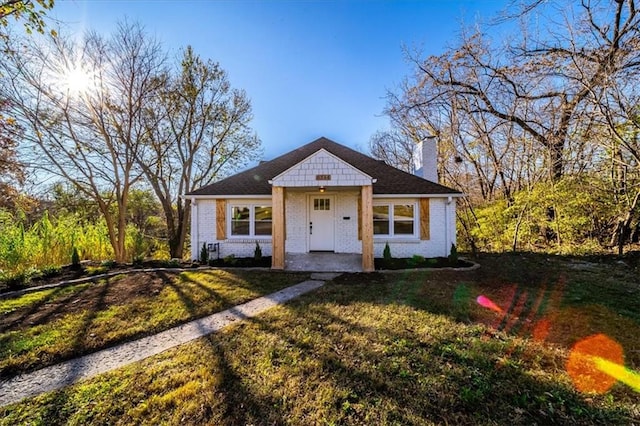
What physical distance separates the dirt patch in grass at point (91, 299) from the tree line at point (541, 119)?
11.6 meters

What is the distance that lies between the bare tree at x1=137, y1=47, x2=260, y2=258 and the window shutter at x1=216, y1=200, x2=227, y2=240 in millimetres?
3773

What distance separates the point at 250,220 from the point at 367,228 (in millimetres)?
4752

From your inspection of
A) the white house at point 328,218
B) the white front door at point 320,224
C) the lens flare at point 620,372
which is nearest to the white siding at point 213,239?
the white house at point 328,218

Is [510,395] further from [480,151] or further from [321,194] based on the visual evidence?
[480,151]

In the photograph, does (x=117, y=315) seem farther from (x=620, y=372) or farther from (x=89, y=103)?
(x=89, y=103)

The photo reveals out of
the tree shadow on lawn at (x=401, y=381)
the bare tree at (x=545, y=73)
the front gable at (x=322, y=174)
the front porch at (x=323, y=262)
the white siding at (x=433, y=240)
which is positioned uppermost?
the bare tree at (x=545, y=73)

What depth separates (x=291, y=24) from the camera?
32.0 feet

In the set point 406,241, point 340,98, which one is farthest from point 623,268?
point 340,98

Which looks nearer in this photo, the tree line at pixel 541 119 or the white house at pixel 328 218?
the tree line at pixel 541 119

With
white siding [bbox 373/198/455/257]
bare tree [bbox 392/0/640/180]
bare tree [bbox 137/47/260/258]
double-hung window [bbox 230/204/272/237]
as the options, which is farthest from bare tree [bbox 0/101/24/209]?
bare tree [bbox 392/0/640/180]

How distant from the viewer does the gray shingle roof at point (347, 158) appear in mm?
10086

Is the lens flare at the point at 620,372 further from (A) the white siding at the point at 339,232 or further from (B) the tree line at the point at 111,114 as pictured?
(B) the tree line at the point at 111,114

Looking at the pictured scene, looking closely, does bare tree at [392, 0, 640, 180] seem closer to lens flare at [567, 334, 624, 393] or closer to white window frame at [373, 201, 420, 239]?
white window frame at [373, 201, 420, 239]

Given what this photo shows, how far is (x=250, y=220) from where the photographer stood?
10.4 m
